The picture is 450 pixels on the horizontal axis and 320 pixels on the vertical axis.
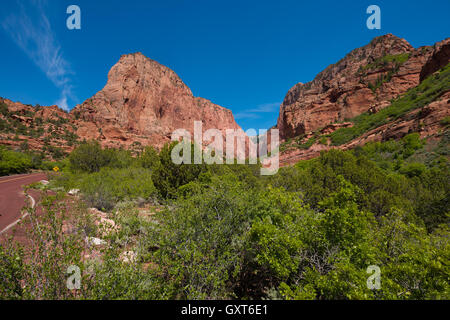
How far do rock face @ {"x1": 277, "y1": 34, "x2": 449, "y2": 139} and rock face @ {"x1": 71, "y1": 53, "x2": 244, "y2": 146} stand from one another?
163ft

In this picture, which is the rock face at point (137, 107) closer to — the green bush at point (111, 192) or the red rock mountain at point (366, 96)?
the green bush at point (111, 192)

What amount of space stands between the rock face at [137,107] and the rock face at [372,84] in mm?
49742

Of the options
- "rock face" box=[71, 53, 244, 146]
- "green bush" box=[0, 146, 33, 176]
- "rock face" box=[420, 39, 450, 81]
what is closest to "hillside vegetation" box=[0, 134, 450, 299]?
"green bush" box=[0, 146, 33, 176]

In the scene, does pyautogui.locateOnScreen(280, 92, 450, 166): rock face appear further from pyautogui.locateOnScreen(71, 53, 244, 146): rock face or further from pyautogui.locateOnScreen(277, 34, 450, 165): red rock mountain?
pyautogui.locateOnScreen(71, 53, 244, 146): rock face

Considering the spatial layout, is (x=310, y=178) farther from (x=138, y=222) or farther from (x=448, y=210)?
(x=138, y=222)

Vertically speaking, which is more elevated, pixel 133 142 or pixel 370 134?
pixel 133 142

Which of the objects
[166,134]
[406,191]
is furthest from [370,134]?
[166,134]

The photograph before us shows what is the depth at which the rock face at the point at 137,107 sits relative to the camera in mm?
54031

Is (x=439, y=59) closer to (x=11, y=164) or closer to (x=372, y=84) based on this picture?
(x=372, y=84)

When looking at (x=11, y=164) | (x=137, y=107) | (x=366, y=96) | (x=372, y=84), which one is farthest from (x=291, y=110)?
(x=11, y=164)

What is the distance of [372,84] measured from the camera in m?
47.5

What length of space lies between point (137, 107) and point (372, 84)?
76.1 m
